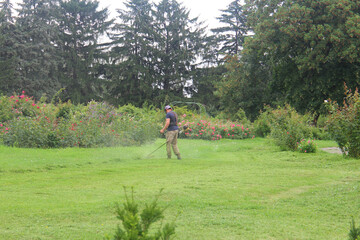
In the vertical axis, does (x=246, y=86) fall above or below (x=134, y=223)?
above

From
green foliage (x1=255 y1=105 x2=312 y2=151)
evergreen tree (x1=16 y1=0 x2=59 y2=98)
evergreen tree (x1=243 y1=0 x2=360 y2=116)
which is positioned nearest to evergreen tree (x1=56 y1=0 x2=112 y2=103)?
evergreen tree (x1=16 y1=0 x2=59 y2=98)

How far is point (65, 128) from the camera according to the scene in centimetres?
1334

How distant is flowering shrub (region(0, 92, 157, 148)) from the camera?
1269 cm

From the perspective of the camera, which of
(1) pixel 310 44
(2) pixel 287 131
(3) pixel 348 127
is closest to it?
Answer: (3) pixel 348 127

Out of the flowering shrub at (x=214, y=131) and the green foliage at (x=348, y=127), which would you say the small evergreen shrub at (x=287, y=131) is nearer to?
the green foliage at (x=348, y=127)

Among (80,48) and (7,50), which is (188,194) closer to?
(7,50)

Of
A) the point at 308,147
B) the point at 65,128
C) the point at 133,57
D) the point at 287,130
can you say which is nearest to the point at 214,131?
the point at 287,130

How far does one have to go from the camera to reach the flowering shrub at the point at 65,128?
12688 millimetres

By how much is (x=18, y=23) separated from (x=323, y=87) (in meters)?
33.8

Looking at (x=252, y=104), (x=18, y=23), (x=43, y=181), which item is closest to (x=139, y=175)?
(x=43, y=181)

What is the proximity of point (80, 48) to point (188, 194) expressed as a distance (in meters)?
43.8

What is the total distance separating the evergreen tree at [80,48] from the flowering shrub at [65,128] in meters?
29.5

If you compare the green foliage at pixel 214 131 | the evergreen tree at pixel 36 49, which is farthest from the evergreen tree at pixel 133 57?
the green foliage at pixel 214 131

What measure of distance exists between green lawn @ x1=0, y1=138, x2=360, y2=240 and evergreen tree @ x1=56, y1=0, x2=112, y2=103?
3540 centimetres
